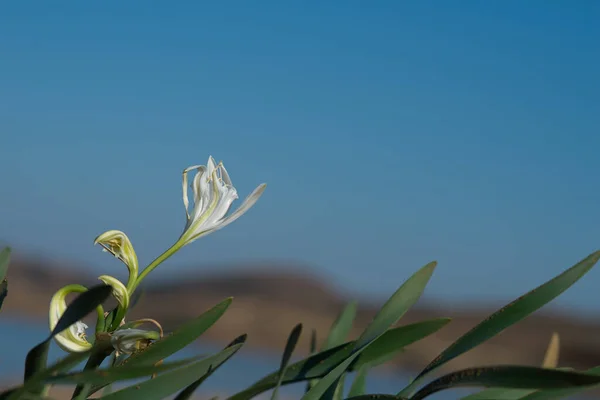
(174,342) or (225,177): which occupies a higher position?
(225,177)

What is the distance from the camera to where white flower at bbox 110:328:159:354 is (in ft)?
1.18

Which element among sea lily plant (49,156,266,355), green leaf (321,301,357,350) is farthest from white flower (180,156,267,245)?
green leaf (321,301,357,350)

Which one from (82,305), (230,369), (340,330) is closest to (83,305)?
(82,305)

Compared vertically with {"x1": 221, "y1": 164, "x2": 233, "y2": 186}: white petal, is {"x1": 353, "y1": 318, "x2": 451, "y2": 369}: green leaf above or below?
below

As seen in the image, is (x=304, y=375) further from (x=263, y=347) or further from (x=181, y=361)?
(x=263, y=347)

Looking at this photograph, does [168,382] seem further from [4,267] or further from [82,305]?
[4,267]

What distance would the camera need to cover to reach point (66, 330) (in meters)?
0.38

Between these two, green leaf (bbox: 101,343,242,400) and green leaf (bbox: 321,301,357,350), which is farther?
green leaf (bbox: 321,301,357,350)

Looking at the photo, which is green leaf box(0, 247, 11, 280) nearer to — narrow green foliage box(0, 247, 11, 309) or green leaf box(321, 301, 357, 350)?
narrow green foliage box(0, 247, 11, 309)

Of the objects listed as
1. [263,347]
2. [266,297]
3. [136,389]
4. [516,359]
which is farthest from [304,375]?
[266,297]

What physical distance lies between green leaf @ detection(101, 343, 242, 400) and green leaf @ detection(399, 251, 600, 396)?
4.4 inches

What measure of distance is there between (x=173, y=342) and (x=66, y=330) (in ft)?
0.19

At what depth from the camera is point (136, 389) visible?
37 centimetres

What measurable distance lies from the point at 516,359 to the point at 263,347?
195 centimetres
